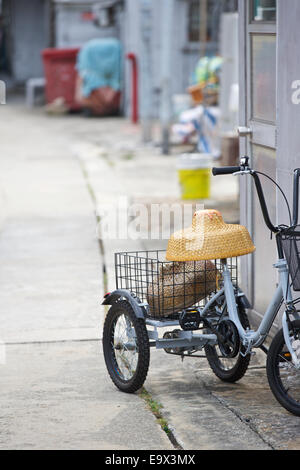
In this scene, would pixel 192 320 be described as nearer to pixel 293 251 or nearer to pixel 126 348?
pixel 126 348

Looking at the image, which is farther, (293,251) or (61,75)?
(61,75)

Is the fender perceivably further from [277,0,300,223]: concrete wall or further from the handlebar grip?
[277,0,300,223]: concrete wall

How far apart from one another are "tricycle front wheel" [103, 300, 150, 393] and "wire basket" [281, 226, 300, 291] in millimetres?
978

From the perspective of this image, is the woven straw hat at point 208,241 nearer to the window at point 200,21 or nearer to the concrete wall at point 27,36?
the window at point 200,21

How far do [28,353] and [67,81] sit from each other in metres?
18.5

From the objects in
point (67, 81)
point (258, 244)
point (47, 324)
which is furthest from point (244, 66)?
point (67, 81)

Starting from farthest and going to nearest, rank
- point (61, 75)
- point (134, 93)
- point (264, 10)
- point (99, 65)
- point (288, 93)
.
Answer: point (61, 75), point (99, 65), point (134, 93), point (264, 10), point (288, 93)

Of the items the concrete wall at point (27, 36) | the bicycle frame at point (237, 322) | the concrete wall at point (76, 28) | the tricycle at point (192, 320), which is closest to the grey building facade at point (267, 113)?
the tricycle at point (192, 320)

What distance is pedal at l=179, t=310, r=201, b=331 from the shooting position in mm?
4930

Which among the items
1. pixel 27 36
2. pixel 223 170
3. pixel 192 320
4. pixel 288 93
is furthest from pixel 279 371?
pixel 27 36

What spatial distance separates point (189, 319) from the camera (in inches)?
195

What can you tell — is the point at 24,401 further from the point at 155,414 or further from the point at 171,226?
the point at 171,226

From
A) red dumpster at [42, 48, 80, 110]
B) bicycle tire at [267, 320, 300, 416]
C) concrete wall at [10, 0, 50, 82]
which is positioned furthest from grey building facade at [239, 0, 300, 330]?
concrete wall at [10, 0, 50, 82]

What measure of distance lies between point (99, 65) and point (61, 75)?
5.82 ft
